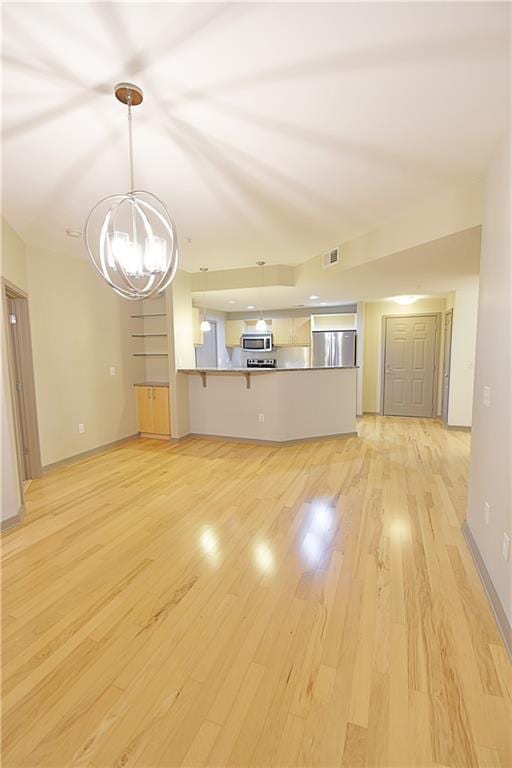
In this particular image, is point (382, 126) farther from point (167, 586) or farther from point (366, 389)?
point (366, 389)

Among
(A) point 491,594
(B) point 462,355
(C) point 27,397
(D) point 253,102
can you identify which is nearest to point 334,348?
(B) point 462,355

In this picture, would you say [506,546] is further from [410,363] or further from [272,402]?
[410,363]

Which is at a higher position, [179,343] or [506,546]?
[179,343]

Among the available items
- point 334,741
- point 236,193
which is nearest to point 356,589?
point 334,741

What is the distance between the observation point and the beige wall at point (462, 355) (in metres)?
5.51

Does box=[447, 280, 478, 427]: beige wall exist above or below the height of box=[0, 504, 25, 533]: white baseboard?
above

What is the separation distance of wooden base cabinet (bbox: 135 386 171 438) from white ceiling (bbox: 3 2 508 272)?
117 inches

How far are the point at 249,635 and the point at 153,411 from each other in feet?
13.8

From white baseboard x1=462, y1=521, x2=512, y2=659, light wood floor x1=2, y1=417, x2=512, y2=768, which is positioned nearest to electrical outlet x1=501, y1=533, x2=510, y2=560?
white baseboard x1=462, y1=521, x2=512, y2=659

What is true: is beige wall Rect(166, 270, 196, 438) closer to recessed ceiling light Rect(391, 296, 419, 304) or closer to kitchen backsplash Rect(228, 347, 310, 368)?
kitchen backsplash Rect(228, 347, 310, 368)

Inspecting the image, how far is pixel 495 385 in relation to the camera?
2.03 meters

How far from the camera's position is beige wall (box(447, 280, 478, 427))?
551cm

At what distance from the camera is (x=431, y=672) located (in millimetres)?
1539

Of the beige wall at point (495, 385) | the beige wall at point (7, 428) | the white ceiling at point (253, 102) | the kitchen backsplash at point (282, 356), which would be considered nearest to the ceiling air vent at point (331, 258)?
the white ceiling at point (253, 102)
